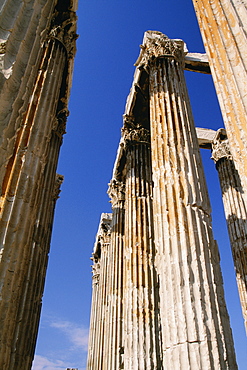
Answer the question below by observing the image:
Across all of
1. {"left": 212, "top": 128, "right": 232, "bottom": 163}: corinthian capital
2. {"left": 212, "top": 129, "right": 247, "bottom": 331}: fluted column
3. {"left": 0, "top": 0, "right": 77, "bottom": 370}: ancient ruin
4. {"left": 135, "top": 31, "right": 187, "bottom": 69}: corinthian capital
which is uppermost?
{"left": 212, "top": 128, "right": 232, "bottom": 163}: corinthian capital

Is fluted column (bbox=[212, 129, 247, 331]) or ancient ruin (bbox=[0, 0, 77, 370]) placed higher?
fluted column (bbox=[212, 129, 247, 331])

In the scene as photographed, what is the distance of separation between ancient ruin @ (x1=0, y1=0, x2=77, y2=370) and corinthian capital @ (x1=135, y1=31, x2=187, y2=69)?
2.58m

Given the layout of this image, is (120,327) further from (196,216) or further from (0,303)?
(0,303)

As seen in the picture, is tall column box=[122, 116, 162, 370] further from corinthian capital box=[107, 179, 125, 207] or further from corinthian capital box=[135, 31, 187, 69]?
corinthian capital box=[135, 31, 187, 69]

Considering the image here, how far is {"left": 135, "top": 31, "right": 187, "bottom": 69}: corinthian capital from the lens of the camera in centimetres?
1131

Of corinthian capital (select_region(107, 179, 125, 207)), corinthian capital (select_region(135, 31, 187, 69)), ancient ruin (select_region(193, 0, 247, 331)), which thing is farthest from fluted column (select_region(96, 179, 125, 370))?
ancient ruin (select_region(193, 0, 247, 331))

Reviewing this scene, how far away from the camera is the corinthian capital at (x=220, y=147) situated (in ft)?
51.9

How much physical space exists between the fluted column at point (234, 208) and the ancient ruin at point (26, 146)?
7.18 metres

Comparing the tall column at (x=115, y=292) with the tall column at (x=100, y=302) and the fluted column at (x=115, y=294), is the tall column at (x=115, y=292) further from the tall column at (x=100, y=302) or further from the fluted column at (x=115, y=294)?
the tall column at (x=100, y=302)

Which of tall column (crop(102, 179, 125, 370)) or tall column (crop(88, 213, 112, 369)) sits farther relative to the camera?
tall column (crop(88, 213, 112, 369))

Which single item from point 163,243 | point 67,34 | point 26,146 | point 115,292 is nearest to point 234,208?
point 115,292

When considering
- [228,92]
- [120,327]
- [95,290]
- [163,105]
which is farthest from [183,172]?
[95,290]

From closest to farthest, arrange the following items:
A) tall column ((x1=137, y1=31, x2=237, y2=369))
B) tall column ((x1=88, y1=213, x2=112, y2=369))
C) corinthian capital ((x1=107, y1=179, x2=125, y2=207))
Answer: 1. tall column ((x1=137, y1=31, x2=237, y2=369))
2. tall column ((x1=88, y1=213, x2=112, y2=369))
3. corinthian capital ((x1=107, y1=179, x2=125, y2=207))

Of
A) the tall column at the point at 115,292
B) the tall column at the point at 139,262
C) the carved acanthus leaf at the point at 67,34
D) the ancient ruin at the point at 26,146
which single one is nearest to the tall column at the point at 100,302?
the tall column at the point at 115,292
